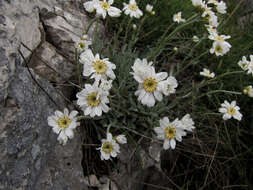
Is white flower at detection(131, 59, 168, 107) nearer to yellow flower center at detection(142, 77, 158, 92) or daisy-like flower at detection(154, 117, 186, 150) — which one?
yellow flower center at detection(142, 77, 158, 92)

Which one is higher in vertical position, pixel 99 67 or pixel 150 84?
pixel 99 67

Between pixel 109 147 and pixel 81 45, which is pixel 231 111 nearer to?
pixel 109 147

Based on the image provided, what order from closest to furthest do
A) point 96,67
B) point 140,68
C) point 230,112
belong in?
point 140,68 < point 96,67 < point 230,112

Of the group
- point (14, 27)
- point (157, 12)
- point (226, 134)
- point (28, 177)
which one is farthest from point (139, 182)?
point (157, 12)

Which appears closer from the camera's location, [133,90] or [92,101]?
[92,101]

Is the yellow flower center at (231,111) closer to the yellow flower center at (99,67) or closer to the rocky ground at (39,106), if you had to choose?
the rocky ground at (39,106)

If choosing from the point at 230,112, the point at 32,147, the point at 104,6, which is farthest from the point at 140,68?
the point at 230,112
